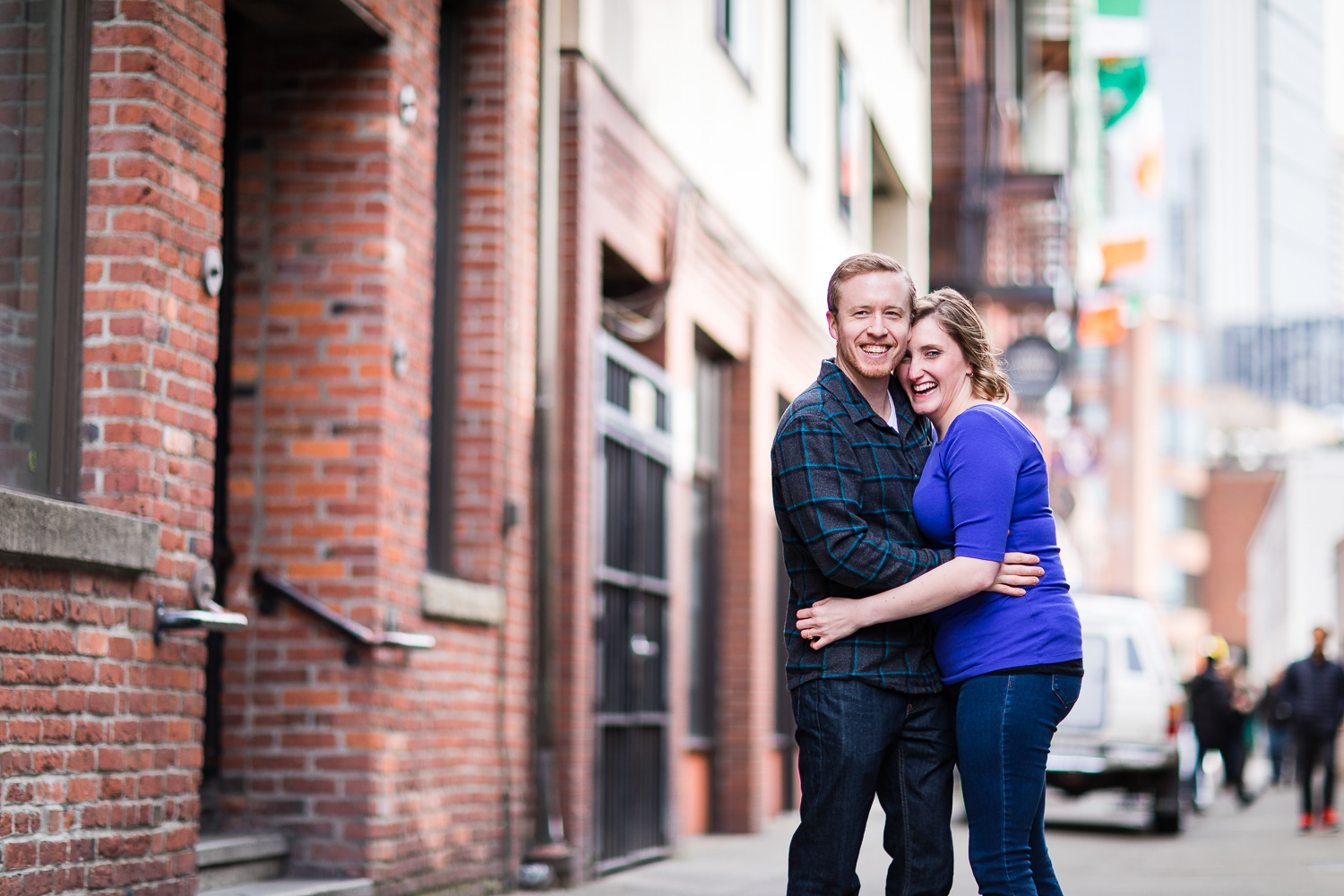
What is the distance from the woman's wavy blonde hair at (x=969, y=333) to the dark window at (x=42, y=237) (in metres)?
2.52

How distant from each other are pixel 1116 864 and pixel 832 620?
337 inches

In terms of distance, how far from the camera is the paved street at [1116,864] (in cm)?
945

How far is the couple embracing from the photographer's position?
404 centimetres

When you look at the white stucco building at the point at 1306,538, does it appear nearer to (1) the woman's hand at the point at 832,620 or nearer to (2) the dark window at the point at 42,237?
(2) the dark window at the point at 42,237

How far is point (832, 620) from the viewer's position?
406 cm

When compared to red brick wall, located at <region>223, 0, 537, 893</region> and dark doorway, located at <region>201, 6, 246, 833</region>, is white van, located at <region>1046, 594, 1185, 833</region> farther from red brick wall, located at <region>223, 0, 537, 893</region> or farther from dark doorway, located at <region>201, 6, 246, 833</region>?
dark doorway, located at <region>201, 6, 246, 833</region>

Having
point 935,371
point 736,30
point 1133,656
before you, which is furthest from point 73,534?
point 1133,656

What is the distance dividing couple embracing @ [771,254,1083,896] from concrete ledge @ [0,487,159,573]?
195 cm

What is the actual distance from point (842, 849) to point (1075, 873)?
7.39m

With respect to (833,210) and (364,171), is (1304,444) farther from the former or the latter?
(364,171)

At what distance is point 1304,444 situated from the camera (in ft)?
383

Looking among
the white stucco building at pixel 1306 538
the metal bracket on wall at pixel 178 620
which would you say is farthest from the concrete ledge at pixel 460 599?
the white stucco building at pixel 1306 538

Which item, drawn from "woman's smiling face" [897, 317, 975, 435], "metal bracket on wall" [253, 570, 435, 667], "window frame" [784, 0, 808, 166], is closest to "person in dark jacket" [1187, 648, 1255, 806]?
"window frame" [784, 0, 808, 166]

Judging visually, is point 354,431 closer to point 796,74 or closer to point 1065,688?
point 1065,688
